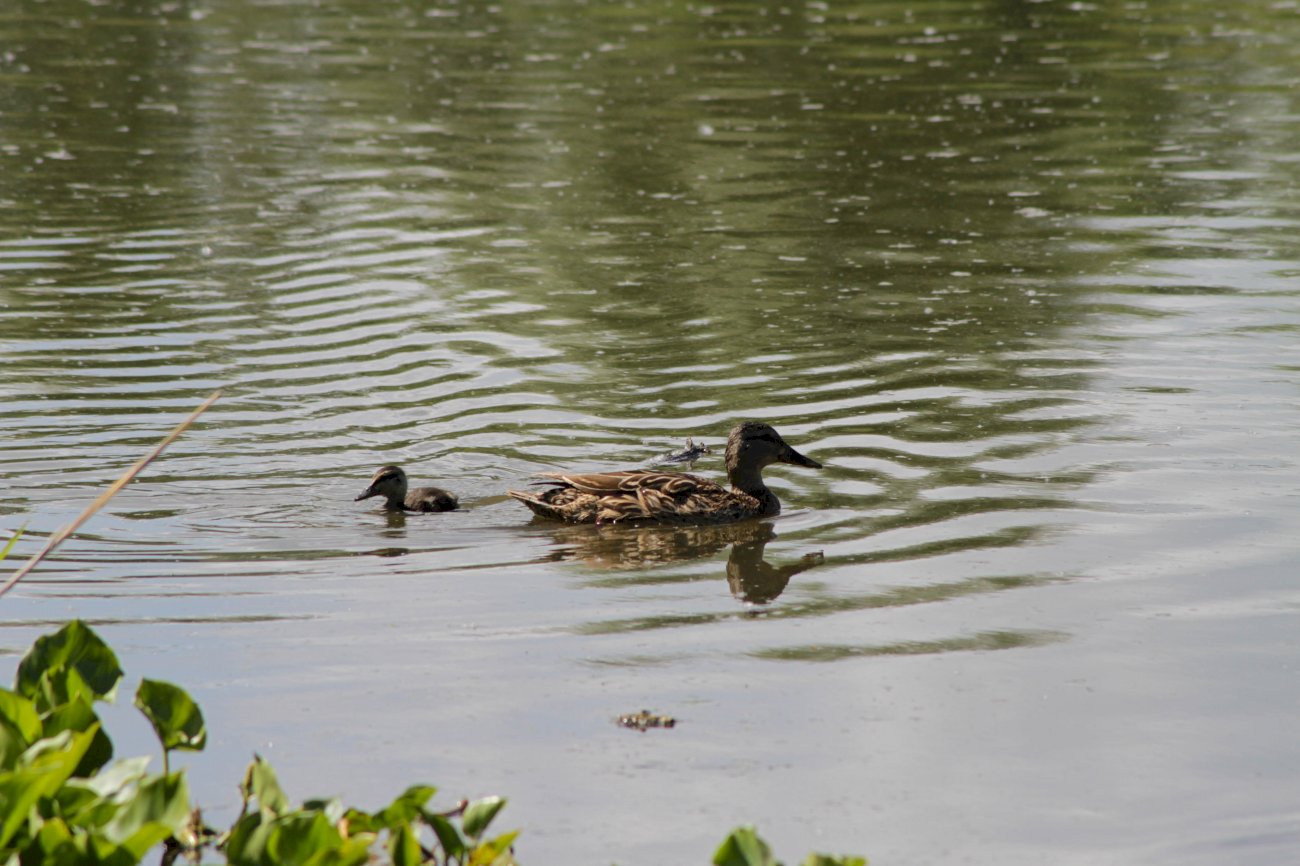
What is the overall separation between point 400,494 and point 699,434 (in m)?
2.09

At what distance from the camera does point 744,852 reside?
4.95m

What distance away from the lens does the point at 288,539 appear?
9531mm

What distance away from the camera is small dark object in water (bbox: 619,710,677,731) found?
6.88 m

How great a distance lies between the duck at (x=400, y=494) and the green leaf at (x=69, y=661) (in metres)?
4.30

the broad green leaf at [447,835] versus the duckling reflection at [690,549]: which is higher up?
the broad green leaf at [447,835]

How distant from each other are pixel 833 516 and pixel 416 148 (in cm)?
1211

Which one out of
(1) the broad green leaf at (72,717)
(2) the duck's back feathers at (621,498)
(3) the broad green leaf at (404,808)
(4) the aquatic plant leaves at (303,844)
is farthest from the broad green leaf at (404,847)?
(2) the duck's back feathers at (621,498)

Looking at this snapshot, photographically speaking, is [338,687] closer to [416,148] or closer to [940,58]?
[416,148]

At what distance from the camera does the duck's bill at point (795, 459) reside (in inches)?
410

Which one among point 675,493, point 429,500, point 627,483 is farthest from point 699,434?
point 429,500

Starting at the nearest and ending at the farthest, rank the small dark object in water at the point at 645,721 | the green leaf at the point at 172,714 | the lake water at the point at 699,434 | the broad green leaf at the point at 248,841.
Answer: the broad green leaf at the point at 248,841, the green leaf at the point at 172,714, the lake water at the point at 699,434, the small dark object in water at the point at 645,721

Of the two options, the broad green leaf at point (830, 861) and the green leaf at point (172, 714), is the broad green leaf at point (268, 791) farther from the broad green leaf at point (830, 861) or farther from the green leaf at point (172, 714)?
the broad green leaf at point (830, 861)

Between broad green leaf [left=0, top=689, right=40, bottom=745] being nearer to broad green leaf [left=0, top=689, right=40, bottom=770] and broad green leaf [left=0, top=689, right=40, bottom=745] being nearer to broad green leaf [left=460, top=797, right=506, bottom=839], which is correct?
broad green leaf [left=0, top=689, right=40, bottom=770]

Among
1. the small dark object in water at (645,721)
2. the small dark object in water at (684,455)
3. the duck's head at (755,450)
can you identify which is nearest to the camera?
the small dark object in water at (645,721)
